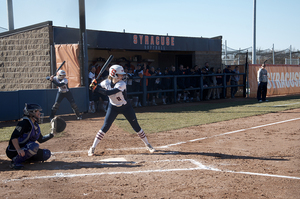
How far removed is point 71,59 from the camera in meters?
12.8

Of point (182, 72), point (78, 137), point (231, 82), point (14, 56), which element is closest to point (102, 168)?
point (78, 137)

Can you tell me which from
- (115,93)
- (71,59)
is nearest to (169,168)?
(115,93)

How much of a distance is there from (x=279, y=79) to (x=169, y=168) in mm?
18028

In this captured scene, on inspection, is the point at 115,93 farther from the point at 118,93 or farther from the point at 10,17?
the point at 10,17

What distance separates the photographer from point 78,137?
8234mm

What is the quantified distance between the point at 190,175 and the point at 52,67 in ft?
32.4

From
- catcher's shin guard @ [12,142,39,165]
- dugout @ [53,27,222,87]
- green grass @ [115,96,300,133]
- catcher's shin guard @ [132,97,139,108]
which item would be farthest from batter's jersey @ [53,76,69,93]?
catcher's shin guard @ [12,142,39,165]

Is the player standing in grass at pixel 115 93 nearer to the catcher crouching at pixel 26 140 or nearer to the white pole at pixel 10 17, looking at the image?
the catcher crouching at pixel 26 140

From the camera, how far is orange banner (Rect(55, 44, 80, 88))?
12680 millimetres

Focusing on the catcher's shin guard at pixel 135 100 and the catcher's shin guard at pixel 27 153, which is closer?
the catcher's shin guard at pixel 27 153

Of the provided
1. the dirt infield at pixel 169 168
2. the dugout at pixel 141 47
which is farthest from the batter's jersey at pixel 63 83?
the dugout at pixel 141 47

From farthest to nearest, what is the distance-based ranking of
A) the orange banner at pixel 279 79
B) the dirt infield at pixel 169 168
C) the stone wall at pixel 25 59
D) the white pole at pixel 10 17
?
the orange banner at pixel 279 79
the white pole at pixel 10 17
the stone wall at pixel 25 59
the dirt infield at pixel 169 168

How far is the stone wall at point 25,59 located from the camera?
1323 cm

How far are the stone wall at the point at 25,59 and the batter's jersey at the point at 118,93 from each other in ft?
25.8
